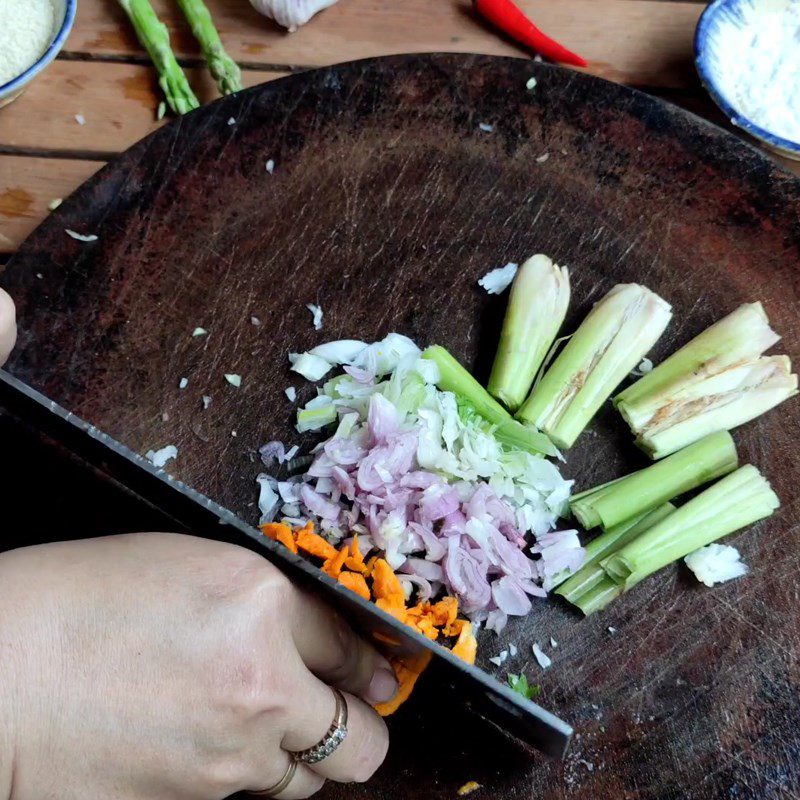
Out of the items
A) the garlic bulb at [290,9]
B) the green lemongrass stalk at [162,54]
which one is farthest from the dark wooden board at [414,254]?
the garlic bulb at [290,9]

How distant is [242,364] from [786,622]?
3.37 ft

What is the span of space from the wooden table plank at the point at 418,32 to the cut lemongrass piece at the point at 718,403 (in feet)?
2.88

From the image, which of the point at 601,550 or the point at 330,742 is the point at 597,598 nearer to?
the point at 601,550

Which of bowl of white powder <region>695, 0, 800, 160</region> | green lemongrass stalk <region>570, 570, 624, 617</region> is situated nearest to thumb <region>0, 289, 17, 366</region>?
green lemongrass stalk <region>570, 570, 624, 617</region>

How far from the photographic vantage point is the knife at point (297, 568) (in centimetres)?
113

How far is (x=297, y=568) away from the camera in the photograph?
1.17 metres

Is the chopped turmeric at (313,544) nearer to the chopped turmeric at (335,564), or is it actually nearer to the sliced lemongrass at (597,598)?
the chopped turmeric at (335,564)

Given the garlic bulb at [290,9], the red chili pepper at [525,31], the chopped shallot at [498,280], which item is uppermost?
the red chili pepper at [525,31]

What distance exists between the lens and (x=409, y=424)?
60.7 inches

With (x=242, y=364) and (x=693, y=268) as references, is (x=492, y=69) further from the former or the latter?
(x=242, y=364)

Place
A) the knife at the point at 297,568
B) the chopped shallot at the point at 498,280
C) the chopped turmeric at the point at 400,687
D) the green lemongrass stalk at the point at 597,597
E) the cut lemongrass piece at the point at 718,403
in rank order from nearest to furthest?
1. the knife at the point at 297,568
2. the chopped turmeric at the point at 400,687
3. the green lemongrass stalk at the point at 597,597
4. the cut lemongrass piece at the point at 718,403
5. the chopped shallot at the point at 498,280

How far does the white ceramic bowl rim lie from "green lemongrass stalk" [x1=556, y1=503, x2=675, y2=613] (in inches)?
59.8

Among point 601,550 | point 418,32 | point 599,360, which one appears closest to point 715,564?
point 601,550

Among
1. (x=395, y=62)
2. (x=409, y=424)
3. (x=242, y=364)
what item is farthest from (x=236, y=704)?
(x=395, y=62)
